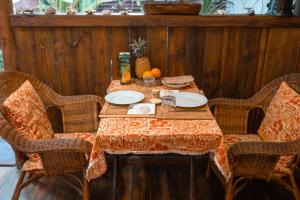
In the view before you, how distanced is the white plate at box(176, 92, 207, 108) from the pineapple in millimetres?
407

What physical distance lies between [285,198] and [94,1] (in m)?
2.17

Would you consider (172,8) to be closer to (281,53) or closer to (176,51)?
(176,51)

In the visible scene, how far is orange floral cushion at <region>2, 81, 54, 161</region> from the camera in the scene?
1.58 m

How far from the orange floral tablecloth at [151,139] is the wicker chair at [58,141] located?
182mm

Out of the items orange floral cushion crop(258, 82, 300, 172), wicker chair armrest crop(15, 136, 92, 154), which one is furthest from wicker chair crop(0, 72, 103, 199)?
orange floral cushion crop(258, 82, 300, 172)

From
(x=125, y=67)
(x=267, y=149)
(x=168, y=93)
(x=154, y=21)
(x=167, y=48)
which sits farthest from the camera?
(x=167, y=48)

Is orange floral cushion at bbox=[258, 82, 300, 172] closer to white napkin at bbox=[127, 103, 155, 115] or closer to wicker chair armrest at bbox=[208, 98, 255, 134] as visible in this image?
wicker chair armrest at bbox=[208, 98, 255, 134]

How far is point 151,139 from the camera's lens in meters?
1.38

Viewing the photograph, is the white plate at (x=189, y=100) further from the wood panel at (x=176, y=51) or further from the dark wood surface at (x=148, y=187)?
the dark wood surface at (x=148, y=187)

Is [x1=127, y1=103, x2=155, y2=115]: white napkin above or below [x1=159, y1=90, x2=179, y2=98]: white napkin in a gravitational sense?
below

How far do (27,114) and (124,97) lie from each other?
59 centimetres

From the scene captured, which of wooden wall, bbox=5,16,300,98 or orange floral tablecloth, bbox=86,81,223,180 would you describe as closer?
orange floral tablecloth, bbox=86,81,223,180

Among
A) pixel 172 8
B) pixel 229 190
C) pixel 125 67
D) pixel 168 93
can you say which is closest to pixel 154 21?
pixel 172 8

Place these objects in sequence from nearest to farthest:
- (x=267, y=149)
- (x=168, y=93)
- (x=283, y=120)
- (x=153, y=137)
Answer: (x=153, y=137), (x=267, y=149), (x=283, y=120), (x=168, y=93)
